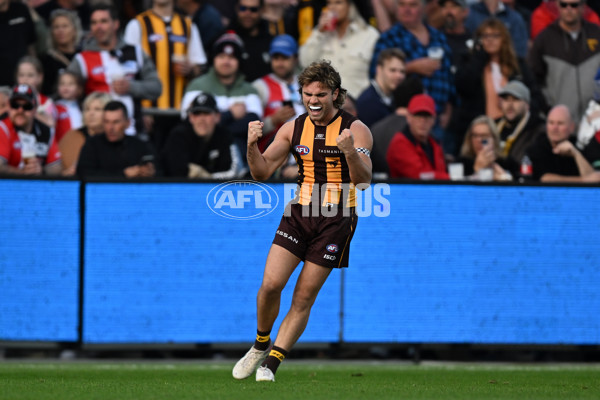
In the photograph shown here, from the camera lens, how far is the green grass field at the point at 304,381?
23.6ft

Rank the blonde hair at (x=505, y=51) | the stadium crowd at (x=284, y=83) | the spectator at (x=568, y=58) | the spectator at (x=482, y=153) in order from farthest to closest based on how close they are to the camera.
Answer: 1. the spectator at (x=568, y=58)
2. the blonde hair at (x=505, y=51)
3. the spectator at (x=482, y=153)
4. the stadium crowd at (x=284, y=83)

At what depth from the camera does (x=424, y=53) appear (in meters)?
12.8

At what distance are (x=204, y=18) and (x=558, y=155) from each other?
4.93 meters

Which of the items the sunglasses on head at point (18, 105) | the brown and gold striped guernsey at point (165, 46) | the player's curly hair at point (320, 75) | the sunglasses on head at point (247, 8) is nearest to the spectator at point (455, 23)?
the sunglasses on head at point (247, 8)

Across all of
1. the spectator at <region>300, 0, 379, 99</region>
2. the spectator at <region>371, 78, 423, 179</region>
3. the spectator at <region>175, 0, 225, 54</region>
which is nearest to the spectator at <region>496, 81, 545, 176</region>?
the spectator at <region>371, 78, 423, 179</region>

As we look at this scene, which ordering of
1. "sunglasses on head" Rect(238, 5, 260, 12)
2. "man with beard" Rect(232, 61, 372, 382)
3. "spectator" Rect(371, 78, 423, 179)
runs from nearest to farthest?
"man with beard" Rect(232, 61, 372, 382)
"spectator" Rect(371, 78, 423, 179)
"sunglasses on head" Rect(238, 5, 260, 12)

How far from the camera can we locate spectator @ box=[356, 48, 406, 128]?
39.4 ft

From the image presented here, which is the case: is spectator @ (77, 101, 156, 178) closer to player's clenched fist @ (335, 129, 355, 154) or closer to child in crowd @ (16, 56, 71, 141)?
child in crowd @ (16, 56, 71, 141)

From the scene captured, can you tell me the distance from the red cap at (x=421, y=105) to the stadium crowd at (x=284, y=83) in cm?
2

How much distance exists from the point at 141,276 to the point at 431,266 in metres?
2.85

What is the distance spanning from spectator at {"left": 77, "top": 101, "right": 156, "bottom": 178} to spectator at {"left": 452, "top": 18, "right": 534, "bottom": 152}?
4.15 metres

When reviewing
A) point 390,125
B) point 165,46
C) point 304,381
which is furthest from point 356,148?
point 165,46

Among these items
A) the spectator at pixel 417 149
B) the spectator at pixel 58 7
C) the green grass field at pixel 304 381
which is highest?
the spectator at pixel 58 7

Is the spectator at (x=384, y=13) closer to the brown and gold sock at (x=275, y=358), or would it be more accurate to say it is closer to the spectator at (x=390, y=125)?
the spectator at (x=390, y=125)
